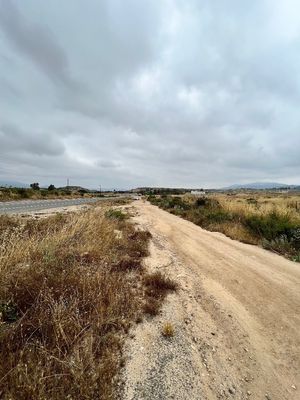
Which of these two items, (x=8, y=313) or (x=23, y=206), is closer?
(x=8, y=313)

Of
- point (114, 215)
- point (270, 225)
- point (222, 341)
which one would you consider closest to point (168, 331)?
point (222, 341)

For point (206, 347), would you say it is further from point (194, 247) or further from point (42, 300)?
point (194, 247)

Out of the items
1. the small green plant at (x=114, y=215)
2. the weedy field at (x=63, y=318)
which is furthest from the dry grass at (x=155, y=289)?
the small green plant at (x=114, y=215)

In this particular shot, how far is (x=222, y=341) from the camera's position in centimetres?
409

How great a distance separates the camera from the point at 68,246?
7.25 metres

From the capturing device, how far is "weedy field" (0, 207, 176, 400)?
280cm

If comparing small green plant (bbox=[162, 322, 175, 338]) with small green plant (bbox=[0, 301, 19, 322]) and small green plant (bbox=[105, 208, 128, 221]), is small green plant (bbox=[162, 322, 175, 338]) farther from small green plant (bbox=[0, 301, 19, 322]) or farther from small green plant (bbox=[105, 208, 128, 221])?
small green plant (bbox=[105, 208, 128, 221])

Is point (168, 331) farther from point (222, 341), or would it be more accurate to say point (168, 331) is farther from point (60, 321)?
point (60, 321)

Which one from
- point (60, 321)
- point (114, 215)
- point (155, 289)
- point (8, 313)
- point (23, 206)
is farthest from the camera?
point (23, 206)

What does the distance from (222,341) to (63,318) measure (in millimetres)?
2380

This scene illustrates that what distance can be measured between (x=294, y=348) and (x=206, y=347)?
130 centimetres

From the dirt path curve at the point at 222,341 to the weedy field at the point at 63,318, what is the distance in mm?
399

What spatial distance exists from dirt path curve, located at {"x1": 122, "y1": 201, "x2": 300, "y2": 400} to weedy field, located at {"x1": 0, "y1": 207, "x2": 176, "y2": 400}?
1.31 feet

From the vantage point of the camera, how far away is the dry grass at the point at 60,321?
279 centimetres
